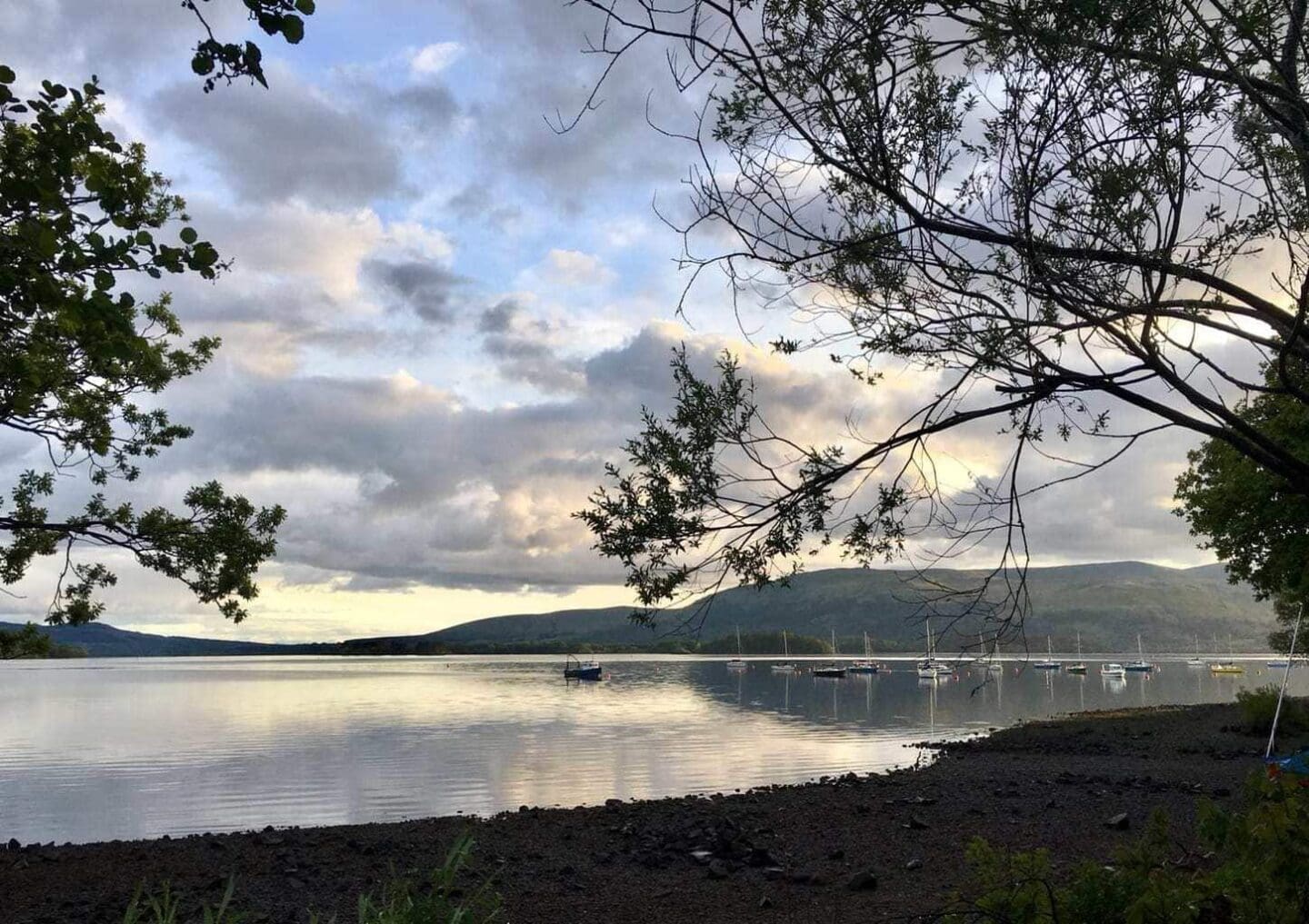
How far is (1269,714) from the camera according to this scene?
3803cm

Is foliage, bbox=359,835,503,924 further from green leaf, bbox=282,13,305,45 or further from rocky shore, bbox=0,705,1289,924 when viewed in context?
rocky shore, bbox=0,705,1289,924

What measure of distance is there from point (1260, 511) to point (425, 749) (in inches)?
1596

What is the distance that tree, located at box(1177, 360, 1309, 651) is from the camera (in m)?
29.1

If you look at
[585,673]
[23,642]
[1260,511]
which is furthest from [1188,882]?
[585,673]

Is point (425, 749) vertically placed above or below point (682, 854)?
Result: below

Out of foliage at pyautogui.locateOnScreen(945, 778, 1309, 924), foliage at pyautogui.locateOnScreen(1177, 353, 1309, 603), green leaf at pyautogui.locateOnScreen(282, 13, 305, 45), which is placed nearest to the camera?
green leaf at pyautogui.locateOnScreen(282, 13, 305, 45)

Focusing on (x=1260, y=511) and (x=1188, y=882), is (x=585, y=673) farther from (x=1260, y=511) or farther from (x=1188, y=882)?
(x=1188, y=882)

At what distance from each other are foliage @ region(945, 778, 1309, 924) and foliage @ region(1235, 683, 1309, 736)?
115ft

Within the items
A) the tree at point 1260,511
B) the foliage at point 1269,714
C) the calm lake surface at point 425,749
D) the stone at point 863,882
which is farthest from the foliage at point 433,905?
the foliage at point 1269,714

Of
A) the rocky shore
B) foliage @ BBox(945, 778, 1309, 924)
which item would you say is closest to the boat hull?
the rocky shore

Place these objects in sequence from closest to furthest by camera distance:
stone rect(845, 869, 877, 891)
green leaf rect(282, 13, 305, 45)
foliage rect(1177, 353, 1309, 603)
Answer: green leaf rect(282, 13, 305, 45) → stone rect(845, 869, 877, 891) → foliage rect(1177, 353, 1309, 603)

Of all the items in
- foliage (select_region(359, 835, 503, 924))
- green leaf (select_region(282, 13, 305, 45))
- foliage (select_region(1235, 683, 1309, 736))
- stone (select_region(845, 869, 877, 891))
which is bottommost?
stone (select_region(845, 869, 877, 891))

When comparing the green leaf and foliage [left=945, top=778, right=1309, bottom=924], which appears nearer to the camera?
the green leaf

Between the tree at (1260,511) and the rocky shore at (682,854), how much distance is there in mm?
9894
